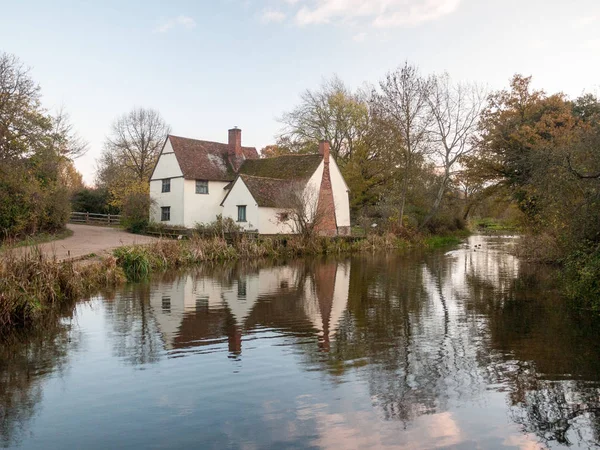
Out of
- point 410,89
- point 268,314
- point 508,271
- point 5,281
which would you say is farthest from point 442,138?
point 5,281

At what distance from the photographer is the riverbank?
457 inches

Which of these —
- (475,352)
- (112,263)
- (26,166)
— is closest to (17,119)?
(26,166)

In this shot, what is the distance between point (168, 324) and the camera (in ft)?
38.7

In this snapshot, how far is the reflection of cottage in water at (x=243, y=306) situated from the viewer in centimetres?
1092

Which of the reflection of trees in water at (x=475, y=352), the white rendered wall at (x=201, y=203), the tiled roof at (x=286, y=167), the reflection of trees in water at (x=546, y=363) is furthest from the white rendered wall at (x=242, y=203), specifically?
the reflection of trees in water at (x=546, y=363)

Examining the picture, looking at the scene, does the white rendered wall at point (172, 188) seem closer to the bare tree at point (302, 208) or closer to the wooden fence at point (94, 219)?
the wooden fence at point (94, 219)

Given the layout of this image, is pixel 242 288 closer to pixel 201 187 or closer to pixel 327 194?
pixel 327 194

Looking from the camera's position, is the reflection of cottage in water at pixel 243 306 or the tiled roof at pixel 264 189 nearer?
the reflection of cottage in water at pixel 243 306

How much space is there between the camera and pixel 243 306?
46.0 feet

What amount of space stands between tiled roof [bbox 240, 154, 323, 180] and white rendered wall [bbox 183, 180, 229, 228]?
2828mm

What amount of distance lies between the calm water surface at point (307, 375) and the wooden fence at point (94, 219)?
35.5 metres

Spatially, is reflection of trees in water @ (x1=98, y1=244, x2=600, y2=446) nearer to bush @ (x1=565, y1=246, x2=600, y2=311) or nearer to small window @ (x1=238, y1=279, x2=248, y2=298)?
small window @ (x1=238, y1=279, x2=248, y2=298)

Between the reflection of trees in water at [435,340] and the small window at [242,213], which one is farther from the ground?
the small window at [242,213]

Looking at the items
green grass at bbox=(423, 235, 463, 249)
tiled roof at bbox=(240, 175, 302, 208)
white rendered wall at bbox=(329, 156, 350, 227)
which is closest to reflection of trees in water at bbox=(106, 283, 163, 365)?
tiled roof at bbox=(240, 175, 302, 208)
